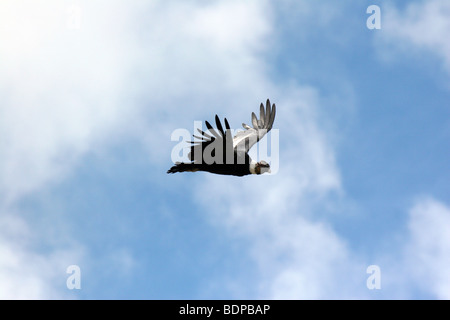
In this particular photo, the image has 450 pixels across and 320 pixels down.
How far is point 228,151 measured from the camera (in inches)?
808

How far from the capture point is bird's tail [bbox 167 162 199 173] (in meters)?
21.4

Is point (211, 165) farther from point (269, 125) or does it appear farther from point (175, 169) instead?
point (269, 125)

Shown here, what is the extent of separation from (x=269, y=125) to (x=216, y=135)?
481 centimetres

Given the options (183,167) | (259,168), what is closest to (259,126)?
(259,168)

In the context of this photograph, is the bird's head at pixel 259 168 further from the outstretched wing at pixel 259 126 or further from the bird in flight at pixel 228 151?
the outstretched wing at pixel 259 126

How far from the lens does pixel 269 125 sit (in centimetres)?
2383

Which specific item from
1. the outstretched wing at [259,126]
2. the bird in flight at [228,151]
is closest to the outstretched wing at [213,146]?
the bird in flight at [228,151]

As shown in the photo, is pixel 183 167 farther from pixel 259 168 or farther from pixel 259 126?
pixel 259 126

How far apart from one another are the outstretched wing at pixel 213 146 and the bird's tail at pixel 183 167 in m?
0.41
